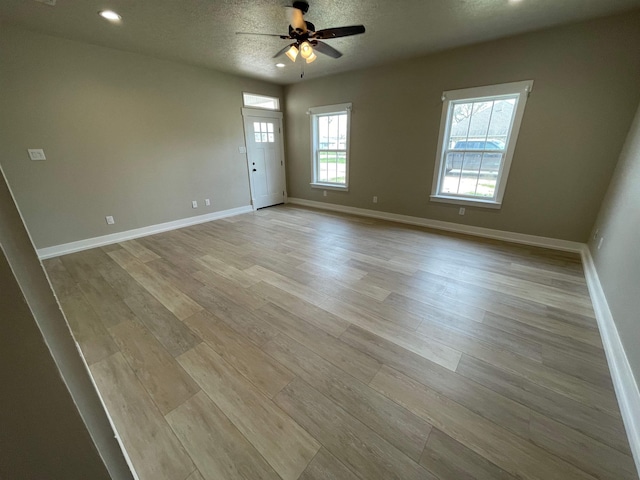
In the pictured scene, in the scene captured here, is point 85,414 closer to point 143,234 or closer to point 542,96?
point 143,234

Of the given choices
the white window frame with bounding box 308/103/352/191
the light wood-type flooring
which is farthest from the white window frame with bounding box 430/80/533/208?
the white window frame with bounding box 308/103/352/191

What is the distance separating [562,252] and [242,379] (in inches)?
162

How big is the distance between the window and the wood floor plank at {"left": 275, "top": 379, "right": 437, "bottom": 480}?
5180 millimetres

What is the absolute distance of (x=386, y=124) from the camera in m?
4.43

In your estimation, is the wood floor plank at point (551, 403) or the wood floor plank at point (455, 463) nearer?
the wood floor plank at point (455, 463)

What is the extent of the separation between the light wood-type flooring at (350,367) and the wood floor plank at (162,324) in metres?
0.01

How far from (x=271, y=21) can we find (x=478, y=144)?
3.16 metres

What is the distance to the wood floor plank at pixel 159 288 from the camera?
2.22 meters

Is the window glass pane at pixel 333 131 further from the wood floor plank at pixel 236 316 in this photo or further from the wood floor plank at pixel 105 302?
the wood floor plank at pixel 105 302

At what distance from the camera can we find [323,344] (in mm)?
1831

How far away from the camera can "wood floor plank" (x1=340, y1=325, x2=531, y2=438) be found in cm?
135

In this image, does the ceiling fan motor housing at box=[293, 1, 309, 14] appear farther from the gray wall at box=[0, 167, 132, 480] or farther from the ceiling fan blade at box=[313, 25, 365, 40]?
the gray wall at box=[0, 167, 132, 480]

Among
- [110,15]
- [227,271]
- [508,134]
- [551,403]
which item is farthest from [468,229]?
[110,15]

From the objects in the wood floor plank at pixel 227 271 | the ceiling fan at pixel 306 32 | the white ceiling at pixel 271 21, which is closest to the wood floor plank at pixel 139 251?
the wood floor plank at pixel 227 271
